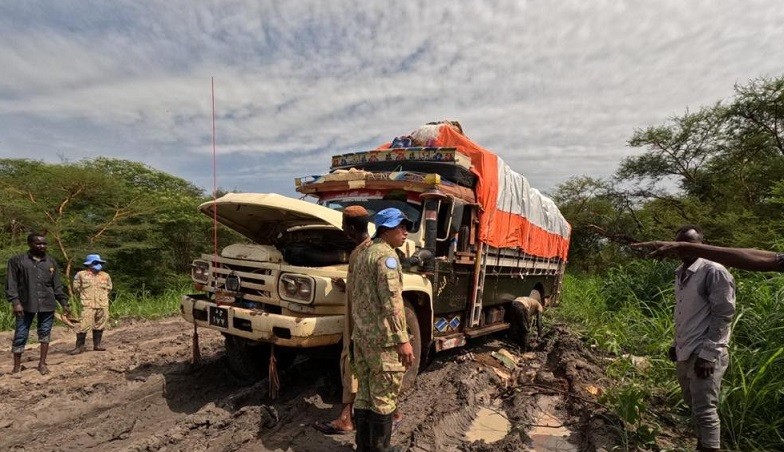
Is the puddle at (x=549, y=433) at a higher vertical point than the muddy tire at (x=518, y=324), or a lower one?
lower

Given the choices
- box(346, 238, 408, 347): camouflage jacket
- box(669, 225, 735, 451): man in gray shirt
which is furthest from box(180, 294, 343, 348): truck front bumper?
box(669, 225, 735, 451): man in gray shirt

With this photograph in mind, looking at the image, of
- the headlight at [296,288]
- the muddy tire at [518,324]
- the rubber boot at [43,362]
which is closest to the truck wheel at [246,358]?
the headlight at [296,288]

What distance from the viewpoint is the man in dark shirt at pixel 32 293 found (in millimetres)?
5816

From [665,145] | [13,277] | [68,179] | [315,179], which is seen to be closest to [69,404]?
[13,277]

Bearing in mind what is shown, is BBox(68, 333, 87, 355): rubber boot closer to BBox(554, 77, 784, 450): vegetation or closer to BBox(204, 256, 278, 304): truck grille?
BBox(204, 256, 278, 304): truck grille

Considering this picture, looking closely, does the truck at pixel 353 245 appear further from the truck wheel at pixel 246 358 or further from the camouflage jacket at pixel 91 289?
the camouflage jacket at pixel 91 289

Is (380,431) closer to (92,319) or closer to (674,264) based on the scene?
(92,319)

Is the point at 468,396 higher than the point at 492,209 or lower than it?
lower

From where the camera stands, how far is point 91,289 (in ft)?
23.5

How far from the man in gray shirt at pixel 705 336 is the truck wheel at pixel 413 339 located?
233cm

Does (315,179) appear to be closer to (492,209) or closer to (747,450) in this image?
(492,209)

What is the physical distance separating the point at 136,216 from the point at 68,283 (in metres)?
2.92

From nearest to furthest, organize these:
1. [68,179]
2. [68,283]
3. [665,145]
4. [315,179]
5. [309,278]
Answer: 1. [309,278]
2. [315,179]
3. [68,283]
4. [68,179]
5. [665,145]

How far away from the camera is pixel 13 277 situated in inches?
231
